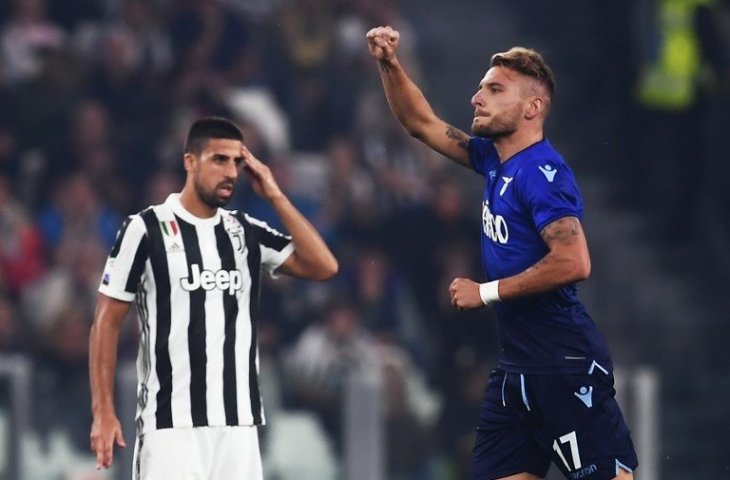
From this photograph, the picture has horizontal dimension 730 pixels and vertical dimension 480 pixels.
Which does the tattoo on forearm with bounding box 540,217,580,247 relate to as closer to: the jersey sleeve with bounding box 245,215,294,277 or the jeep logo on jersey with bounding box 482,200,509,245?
the jeep logo on jersey with bounding box 482,200,509,245

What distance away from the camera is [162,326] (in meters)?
5.68

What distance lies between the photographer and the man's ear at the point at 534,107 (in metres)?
5.54

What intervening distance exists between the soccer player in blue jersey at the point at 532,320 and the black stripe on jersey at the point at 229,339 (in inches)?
35.9

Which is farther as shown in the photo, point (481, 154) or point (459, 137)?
point (459, 137)

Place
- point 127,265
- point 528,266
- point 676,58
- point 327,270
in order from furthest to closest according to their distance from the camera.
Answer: point 676,58 < point 327,270 < point 127,265 < point 528,266

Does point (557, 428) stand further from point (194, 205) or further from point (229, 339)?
point (194, 205)

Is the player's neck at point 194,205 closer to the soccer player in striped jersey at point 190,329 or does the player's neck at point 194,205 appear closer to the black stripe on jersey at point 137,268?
the soccer player in striped jersey at point 190,329

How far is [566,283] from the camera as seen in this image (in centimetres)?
519

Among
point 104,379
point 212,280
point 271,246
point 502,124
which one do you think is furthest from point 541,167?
point 104,379

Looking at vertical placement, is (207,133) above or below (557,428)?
above

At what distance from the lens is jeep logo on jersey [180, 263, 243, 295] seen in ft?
18.7

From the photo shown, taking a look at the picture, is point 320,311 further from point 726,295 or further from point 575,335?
point 575,335

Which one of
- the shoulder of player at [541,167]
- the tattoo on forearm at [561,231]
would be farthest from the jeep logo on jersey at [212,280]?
the tattoo on forearm at [561,231]

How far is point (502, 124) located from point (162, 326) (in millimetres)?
1434
